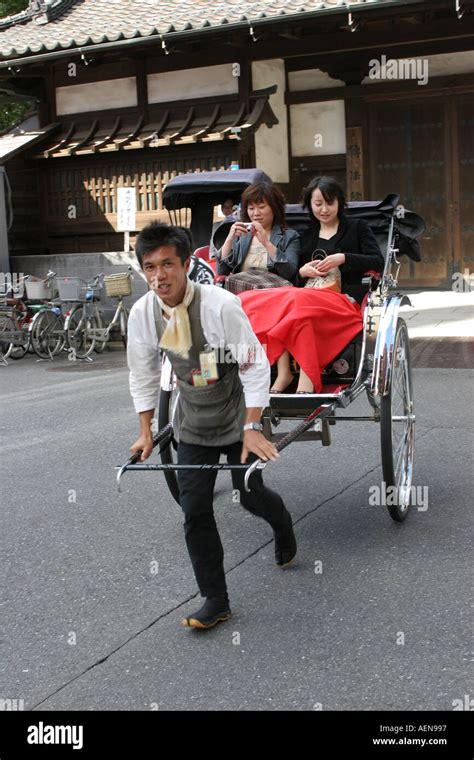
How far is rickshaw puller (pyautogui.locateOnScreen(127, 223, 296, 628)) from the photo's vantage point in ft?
11.9

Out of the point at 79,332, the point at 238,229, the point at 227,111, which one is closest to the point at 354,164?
the point at 227,111

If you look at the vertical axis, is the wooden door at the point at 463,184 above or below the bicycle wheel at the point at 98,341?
above

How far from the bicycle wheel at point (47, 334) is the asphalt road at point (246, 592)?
632cm

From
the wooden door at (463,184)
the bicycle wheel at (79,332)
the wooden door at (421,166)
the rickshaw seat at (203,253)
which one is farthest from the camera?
the wooden door at (421,166)

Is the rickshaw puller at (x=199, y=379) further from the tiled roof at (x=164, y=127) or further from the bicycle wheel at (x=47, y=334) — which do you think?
the tiled roof at (x=164, y=127)

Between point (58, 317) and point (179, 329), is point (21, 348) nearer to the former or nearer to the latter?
point (58, 317)

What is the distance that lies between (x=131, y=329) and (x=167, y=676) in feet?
4.48

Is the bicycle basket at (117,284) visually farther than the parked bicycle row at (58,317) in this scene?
Yes

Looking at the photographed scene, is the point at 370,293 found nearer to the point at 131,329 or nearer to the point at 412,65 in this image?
the point at 131,329

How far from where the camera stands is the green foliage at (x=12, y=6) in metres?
26.4

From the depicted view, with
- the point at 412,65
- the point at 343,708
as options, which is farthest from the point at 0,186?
the point at 343,708

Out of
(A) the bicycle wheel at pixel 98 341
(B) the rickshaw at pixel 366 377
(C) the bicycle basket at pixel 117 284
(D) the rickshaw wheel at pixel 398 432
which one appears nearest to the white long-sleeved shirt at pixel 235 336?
(B) the rickshaw at pixel 366 377

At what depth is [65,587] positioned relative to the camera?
4.23m

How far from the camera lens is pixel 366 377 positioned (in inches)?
207
